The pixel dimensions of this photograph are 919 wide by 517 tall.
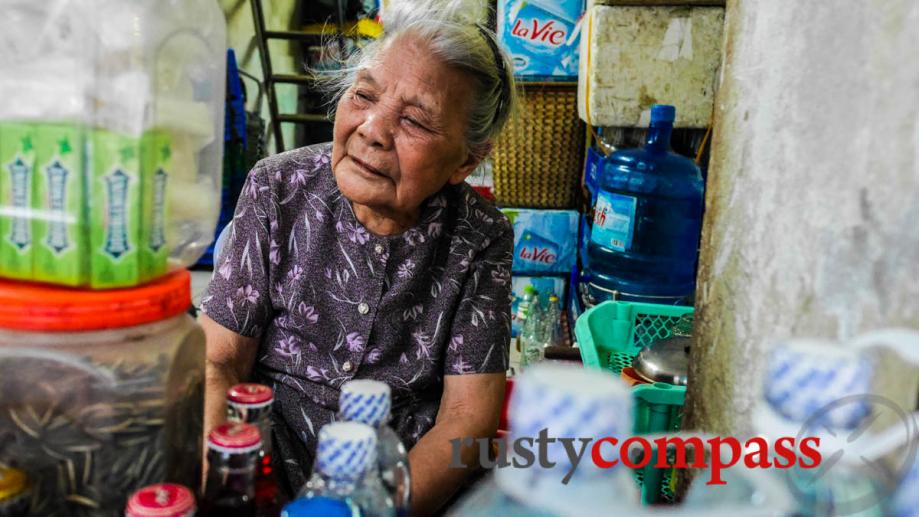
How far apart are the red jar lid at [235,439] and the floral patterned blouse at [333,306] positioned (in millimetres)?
796

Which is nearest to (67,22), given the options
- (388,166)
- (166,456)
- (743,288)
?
(166,456)

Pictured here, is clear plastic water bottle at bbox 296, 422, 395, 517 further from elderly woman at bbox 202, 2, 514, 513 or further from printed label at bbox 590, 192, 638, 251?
printed label at bbox 590, 192, 638, 251

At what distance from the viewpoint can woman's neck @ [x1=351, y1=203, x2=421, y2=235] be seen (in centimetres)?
154

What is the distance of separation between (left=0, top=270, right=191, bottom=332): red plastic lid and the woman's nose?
756 millimetres

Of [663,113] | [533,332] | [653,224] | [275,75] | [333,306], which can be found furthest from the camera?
[275,75]

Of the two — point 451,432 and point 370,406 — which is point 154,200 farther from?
point 451,432

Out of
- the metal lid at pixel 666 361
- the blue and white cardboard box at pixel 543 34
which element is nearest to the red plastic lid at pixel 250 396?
the metal lid at pixel 666 361

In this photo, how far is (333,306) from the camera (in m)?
1.49

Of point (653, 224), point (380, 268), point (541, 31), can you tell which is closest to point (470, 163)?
point (380, 268)

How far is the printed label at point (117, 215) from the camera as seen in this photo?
2.27 ft

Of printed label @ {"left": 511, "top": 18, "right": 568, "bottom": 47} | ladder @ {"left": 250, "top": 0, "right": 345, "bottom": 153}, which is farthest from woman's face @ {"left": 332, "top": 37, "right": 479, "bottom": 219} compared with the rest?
ladder @ {"left": 250, "top": 0, "right": 345, "bottom": 153}

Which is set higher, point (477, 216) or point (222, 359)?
point (477, 216)

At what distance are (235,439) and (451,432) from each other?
78cm

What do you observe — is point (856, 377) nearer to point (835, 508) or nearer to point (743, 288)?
point (835, 508)
